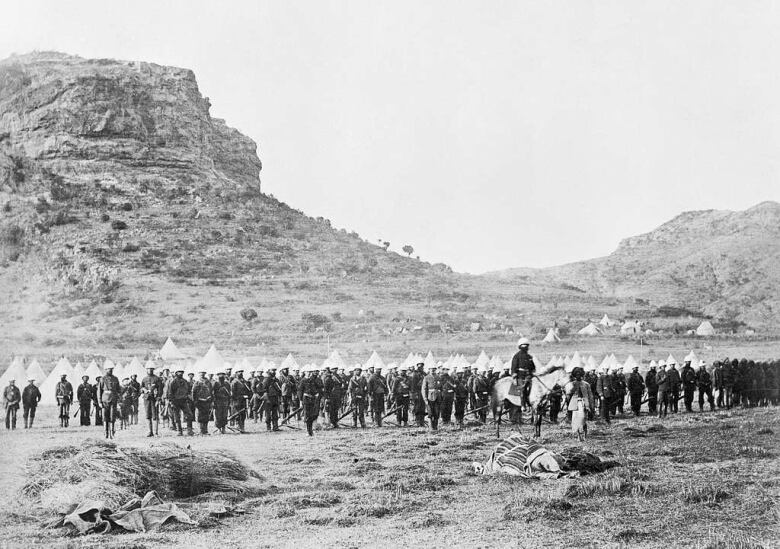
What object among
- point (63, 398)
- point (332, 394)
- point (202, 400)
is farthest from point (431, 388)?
point (63, 398)

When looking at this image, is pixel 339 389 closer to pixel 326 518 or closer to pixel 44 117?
pixel 326 518

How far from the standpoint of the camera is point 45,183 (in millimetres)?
88062

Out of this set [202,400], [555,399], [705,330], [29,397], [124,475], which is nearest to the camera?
[124,475]

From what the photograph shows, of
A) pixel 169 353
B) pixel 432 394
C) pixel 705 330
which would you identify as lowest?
pixel 432 394

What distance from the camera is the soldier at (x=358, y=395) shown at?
20.4 metres

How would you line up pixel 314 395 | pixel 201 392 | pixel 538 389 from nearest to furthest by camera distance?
pixel 538 389 < pixel 314 395 < pixel 201 392

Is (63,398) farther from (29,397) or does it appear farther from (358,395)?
(358,395)

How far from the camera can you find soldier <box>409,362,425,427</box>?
20.2 m

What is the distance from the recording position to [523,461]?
11.7 metres

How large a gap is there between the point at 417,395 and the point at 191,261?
60091mm

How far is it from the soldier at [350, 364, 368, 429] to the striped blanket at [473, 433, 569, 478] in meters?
8.20

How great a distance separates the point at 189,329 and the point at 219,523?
53243 millimetres

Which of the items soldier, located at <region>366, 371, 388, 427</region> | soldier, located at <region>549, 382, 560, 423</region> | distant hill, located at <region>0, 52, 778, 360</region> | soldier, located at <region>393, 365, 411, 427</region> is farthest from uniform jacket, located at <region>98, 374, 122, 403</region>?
distant hill, located at <region>0, 52, 778, 360</region>

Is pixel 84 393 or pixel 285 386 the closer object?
pixel 285 386
